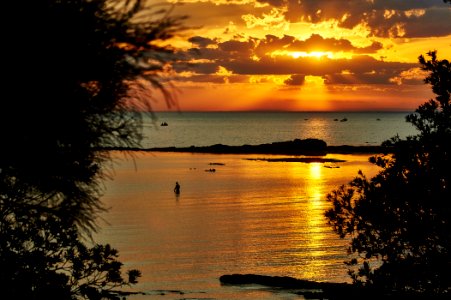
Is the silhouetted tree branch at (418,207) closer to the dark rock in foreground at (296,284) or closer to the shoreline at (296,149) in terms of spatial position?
the dark rock in foreground at (296,284)

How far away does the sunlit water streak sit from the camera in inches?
1624

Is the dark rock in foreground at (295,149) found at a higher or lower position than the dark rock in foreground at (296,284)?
higher

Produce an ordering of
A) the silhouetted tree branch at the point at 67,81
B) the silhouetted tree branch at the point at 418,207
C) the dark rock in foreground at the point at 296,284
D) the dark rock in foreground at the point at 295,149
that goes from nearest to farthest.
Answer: the silhouetted tree branch at the point at 67,81
the silhouetted tree branch at the point at 418,207
the dark rock in foreground at the point at 296,284
the dark rock in foreground at the point at 295,149

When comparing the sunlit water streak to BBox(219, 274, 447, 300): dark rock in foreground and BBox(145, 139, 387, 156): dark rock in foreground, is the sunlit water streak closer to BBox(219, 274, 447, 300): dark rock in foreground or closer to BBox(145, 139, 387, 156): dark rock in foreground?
BBox(219, 274, 447, 300): dark rock in foreground

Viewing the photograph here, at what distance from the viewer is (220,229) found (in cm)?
5694

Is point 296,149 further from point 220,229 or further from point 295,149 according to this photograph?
point 220,229

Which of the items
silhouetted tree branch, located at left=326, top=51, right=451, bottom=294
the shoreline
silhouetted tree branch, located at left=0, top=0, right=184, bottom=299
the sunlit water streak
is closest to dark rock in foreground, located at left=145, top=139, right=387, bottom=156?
the shoreline

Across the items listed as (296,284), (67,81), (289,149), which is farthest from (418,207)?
(289,149)

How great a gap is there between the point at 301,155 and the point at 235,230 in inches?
3523

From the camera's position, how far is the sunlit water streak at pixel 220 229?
4125 centimetres

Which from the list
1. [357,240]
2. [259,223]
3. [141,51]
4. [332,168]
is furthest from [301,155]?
[141,51]

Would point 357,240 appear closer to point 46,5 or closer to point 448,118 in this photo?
point 448,118

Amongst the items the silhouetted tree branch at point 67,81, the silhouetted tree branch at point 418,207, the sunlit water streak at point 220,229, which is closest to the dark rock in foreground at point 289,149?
the sunlit water streak at point 220,229

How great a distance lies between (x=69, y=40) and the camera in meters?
7.71
